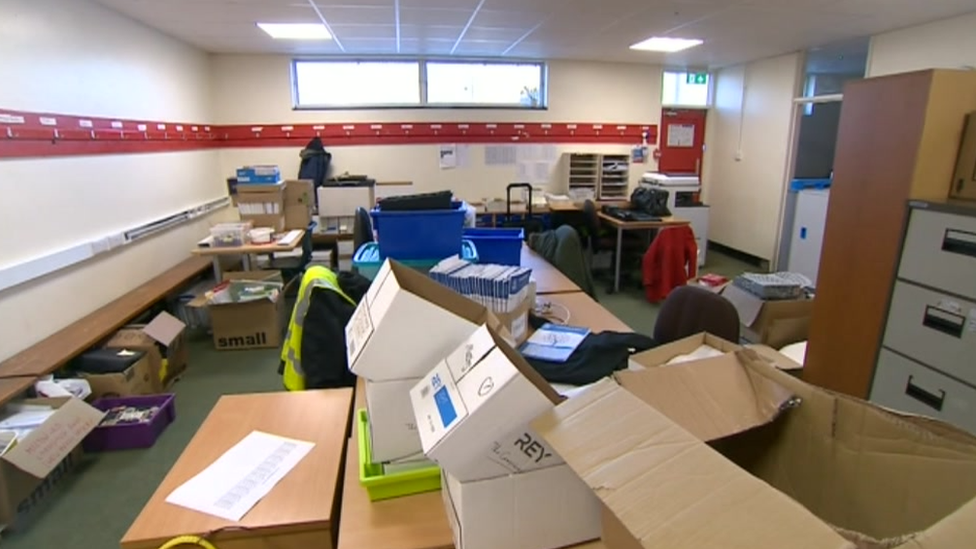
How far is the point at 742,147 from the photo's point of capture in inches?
264

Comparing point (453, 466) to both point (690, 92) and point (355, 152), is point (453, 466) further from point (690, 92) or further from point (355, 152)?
point (690, 92)

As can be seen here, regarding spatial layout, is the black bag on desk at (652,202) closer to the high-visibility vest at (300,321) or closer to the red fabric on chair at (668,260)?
the red fabric on chair at (668,260)

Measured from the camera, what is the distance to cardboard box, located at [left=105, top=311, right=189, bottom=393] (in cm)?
321

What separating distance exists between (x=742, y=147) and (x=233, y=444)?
7.01m

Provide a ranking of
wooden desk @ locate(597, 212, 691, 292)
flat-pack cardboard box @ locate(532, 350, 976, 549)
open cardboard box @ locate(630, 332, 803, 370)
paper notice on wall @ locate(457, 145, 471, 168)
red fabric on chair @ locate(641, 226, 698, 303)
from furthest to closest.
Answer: paper notice on wall @ locate(457, 145, 471, 168), wooden desk @ locate(597, 212, 691, 292), red fabric on chair @ locate(641, 226, 698, 303), open cardboard box @ locate(630, 332, 803, 370), flat-pack cardboard box @ locate(532, 350, 976, 549)

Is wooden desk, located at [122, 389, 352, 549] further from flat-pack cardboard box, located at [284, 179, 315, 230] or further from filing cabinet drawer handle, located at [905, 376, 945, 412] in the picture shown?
flat-pack cardboard box, located at [284, 179, 315, 230]

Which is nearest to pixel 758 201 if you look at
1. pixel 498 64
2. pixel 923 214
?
pixel 498 64

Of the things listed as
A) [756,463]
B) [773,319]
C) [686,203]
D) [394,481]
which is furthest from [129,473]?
[686,203]

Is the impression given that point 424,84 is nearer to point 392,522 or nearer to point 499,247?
point 499,247

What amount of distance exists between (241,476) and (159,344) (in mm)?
2557

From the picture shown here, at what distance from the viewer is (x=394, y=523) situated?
3.84 ft

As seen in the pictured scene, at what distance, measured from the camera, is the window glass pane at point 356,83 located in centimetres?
601

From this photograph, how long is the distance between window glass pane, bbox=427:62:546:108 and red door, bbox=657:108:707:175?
1.94 meters

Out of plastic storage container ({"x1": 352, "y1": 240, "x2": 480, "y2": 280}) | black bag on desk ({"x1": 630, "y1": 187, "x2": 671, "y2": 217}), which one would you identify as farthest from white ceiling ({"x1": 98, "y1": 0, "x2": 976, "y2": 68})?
plastic storage container ({"x1": 352, "y1": 240, "x2": 480, "y2": 280})
